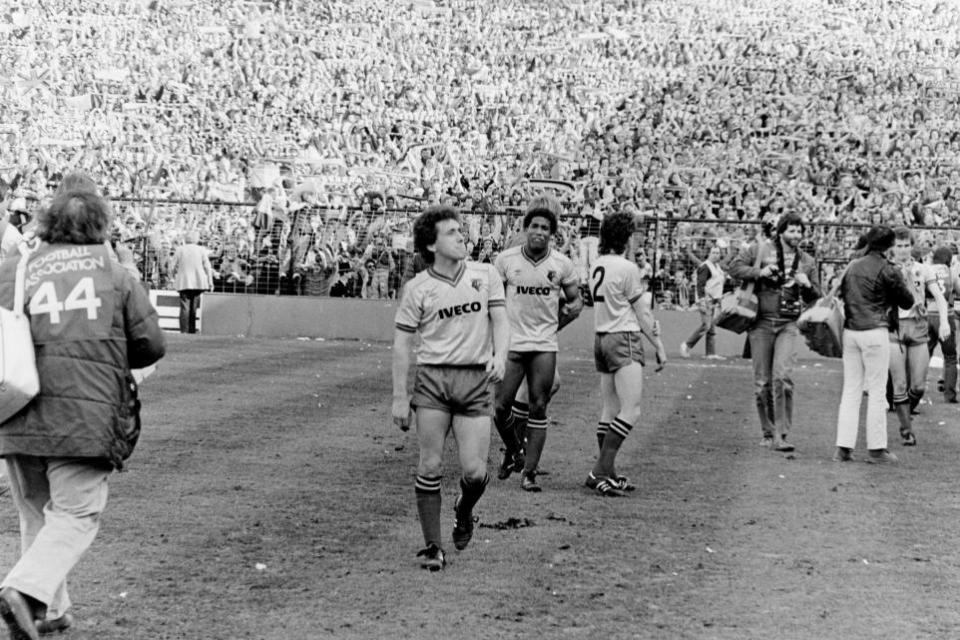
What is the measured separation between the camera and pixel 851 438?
12.2 meters

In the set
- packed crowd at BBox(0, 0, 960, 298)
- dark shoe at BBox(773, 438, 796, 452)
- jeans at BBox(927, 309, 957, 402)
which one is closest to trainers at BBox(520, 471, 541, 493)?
dark shoe at BBox(773, 438, 796, 452)

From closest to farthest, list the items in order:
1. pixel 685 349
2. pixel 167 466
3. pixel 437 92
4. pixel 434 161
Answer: pixel 167 466, pixel 685 349, pixel 434 161, pixel 437 92

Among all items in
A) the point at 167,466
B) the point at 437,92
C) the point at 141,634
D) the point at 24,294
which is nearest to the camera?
the point at 24,294

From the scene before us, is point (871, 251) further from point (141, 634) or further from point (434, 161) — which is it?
point (434, 161)

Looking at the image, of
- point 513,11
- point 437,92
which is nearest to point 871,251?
point 437,92

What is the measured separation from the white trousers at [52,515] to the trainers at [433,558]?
2.12 meters

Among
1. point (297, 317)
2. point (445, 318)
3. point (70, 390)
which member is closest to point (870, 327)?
point (445, 318)

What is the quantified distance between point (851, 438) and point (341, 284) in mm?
15761

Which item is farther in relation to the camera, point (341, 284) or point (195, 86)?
point (195, 86)

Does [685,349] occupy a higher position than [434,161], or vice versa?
[434,161]

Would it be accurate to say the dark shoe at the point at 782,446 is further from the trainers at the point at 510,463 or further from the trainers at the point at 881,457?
the trainers at the point at 510,463

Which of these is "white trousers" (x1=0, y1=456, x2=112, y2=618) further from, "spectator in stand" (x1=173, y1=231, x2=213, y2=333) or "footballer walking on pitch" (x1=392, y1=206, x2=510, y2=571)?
"spectator in stand" (x1=173, y1=231, x2=213, y2=333)

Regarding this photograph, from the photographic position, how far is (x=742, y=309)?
12562mm

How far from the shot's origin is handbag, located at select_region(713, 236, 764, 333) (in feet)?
41.3
